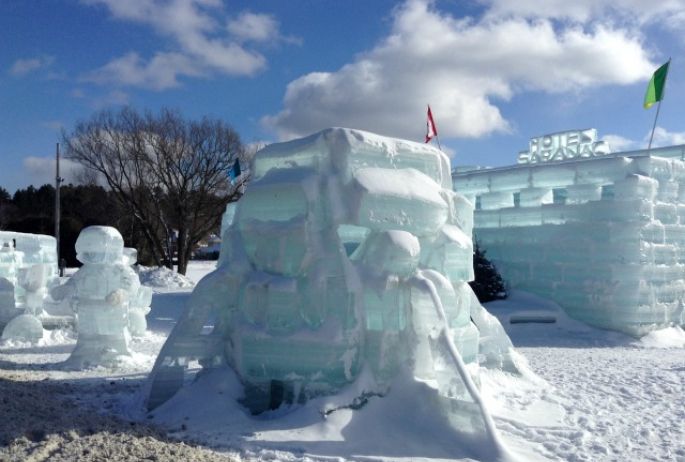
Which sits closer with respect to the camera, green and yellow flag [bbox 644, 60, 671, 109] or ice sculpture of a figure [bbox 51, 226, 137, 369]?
ice sculpture of a figure [bbox 51, 226, 137, 369]

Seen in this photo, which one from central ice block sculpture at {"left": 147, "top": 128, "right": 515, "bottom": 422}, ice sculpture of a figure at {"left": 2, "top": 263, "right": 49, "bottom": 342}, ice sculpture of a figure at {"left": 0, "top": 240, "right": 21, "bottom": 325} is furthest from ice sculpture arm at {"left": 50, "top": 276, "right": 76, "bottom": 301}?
central ice block sculpture at {"left": 147, "top": 128, "right": 515, "bottom": 422}

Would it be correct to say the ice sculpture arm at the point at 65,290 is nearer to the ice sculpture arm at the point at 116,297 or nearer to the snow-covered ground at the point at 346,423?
the ice sculpture arm at the point at 116,297

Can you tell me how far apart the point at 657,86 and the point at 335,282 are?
1171 cm

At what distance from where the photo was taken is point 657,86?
48.0ft

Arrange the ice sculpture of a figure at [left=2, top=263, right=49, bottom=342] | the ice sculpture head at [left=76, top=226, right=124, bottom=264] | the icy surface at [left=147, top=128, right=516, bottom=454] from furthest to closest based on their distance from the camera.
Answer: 1. the ice sculpture of a figure at [left=2, top=263, right=49, bottom=342]
2. the ice sculpture head at [left=76, top=226, right=124, bottom=264]
3. the icy surface at [left=147, top=128, right=516, bottom=454]

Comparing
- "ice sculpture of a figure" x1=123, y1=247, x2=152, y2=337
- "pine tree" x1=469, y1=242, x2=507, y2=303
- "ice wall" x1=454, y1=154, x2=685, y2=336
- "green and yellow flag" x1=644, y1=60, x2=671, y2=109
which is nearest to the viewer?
"ice sculpture of a figure" x1=123, y1=247, x2=152, y2=337

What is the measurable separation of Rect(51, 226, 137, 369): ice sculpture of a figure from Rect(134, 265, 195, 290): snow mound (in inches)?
495

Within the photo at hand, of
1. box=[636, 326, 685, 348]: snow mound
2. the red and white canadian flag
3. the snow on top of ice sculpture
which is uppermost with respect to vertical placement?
the red and white canadian flag

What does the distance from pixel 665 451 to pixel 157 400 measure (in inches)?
188

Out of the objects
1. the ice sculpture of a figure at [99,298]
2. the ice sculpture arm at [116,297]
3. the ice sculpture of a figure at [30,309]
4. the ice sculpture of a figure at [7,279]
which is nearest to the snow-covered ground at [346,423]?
the ice sculpture of a figure at [99,298]

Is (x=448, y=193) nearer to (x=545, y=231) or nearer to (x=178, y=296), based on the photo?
(x=545, y=231)

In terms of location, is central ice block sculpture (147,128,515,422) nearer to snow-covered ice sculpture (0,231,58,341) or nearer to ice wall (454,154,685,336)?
snow-covered ice sculpture (0,231,58,341)

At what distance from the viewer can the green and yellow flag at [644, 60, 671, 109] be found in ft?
47.5

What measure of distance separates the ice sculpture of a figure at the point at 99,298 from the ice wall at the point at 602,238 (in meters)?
9.24
